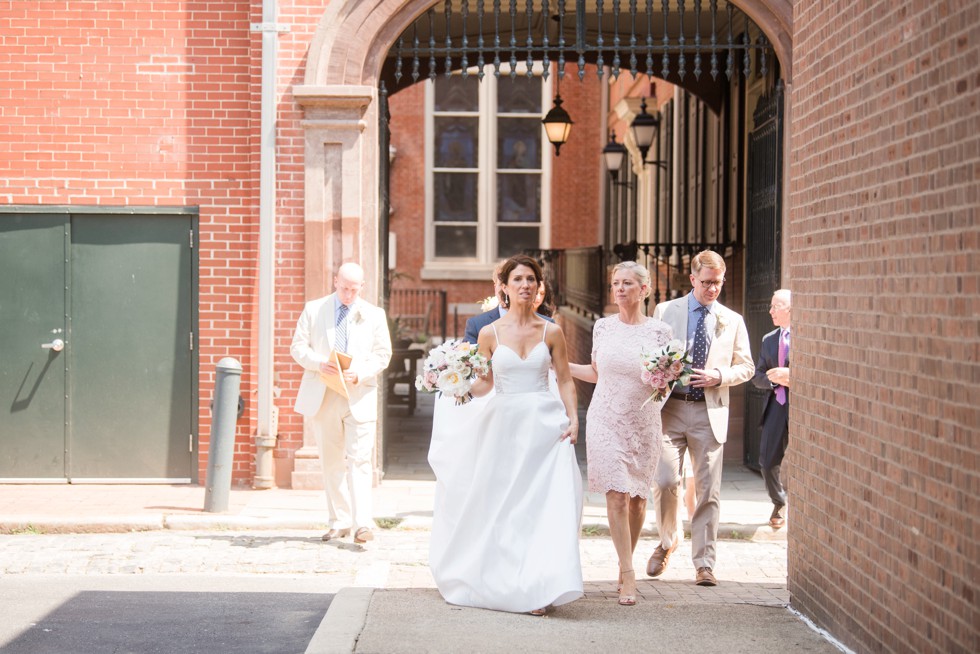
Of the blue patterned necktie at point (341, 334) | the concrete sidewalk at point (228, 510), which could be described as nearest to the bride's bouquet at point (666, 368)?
the concrete sidewalk at point (228, 510)

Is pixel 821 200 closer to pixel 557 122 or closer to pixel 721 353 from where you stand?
pixel 721 353

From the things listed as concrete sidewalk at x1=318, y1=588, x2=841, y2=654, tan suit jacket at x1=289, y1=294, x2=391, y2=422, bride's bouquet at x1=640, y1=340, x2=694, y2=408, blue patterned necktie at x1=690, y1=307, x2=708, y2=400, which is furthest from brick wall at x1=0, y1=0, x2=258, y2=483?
bride's bouquet at x1=640, y1=340, x2=694, y2=408

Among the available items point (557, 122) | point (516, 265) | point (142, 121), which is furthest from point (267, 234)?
point (557, 122)

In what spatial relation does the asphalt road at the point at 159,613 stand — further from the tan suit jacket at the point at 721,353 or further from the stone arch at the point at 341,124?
the stone arch at the point at 341,124

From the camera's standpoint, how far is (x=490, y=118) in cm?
2789

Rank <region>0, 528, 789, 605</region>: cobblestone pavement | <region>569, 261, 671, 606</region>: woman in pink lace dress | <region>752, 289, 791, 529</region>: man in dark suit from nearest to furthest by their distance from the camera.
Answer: <region>569, 261, 671, 606</region>: woman in pink lace dress → <region>0, 528, 789, 605</region>: cobblestone pavement → <region>752, 289, 791, 529</region>: man in dark suit

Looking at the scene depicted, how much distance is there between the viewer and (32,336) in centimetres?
1117

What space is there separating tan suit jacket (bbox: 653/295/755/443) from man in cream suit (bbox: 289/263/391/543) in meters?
2.26

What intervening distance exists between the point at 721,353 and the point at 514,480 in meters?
1.70

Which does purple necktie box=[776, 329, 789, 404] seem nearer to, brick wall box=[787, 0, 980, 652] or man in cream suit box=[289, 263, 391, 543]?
brick wall box=[787, 0, 980, 652]

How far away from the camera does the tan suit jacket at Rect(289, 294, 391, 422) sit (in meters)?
9.06

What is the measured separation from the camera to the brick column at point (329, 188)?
10.9 meters

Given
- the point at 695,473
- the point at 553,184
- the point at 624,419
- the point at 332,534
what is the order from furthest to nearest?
the point at 553,184
the point at 332,534
the point at 695,473
the point at 624,419

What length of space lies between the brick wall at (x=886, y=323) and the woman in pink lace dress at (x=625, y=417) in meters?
0.79
